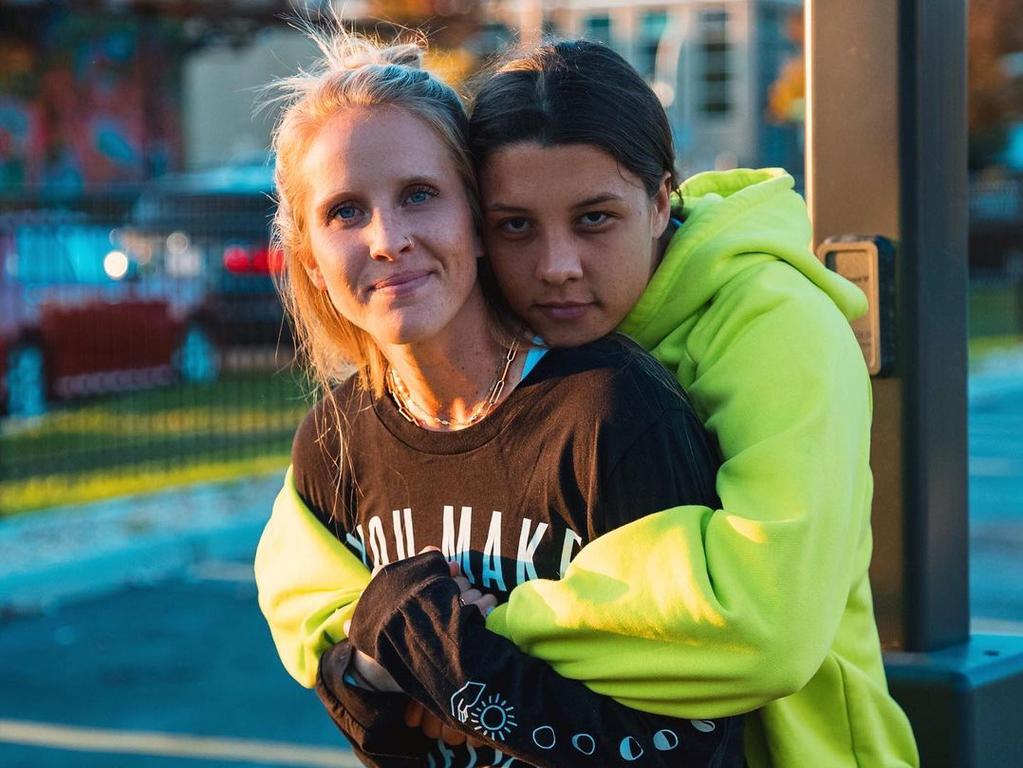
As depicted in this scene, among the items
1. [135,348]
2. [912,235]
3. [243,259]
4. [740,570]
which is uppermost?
[912,235]

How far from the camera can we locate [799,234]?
2.43 m

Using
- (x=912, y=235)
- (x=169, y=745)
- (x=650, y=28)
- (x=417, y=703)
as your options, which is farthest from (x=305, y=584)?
(x=650, y=28)

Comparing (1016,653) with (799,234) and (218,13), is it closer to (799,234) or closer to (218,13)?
(799,234)

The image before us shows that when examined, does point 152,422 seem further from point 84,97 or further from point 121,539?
point 84,97

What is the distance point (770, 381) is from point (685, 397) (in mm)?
112

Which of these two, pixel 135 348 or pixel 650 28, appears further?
pixel 650 28

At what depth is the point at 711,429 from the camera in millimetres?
2186

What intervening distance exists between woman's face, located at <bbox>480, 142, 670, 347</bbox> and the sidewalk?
608 centimetres

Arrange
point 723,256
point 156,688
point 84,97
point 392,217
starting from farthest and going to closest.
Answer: point 84,97 → point 156,688 → point 723,256 → point 392,217

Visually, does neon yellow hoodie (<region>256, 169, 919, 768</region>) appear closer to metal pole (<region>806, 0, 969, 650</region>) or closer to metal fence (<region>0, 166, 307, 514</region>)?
metal pole (<region>806, 0, 969, 650</region>)

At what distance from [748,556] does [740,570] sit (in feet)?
0.07

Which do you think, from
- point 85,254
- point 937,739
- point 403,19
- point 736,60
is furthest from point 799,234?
point 736,60

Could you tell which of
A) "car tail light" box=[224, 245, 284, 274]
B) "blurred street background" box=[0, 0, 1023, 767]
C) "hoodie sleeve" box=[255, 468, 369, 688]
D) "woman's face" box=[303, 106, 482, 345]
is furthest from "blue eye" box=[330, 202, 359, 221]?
"car tail light" box=[224, 245, 284, 274]

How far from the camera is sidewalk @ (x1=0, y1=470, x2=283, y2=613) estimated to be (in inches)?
319
